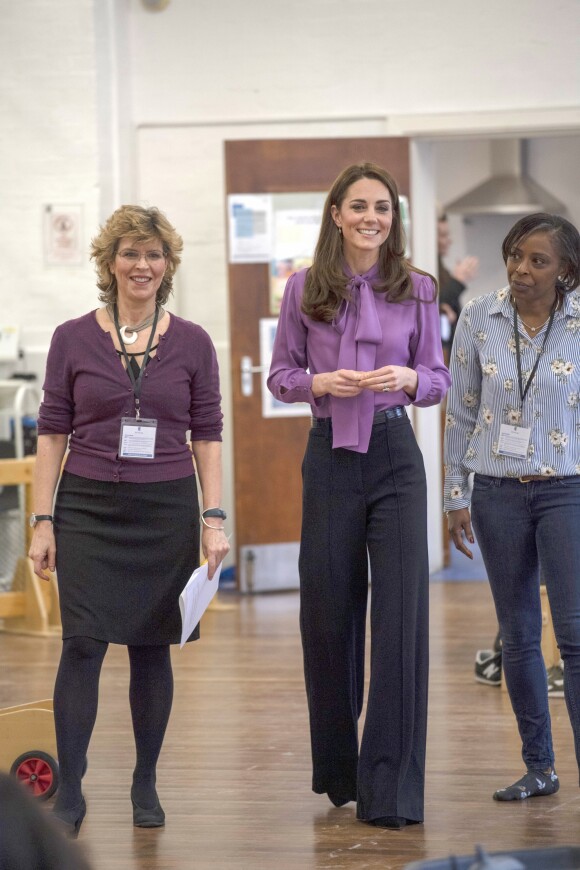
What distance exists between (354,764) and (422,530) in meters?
0.63

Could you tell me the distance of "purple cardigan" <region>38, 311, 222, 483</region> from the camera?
3018 mm

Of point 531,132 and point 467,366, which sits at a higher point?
point 531,132

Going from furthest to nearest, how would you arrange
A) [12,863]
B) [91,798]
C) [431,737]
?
[431,737] < [91,798] < [12,863]

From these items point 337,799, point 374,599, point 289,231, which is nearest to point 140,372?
point 374,599

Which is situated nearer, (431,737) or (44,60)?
(431,737)

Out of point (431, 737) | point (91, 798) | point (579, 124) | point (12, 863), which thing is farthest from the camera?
point (579, 124)

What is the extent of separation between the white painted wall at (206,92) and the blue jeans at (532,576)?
386 cm

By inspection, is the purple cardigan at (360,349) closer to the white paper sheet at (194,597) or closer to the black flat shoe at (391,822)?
the white paper sheet at (194,597)

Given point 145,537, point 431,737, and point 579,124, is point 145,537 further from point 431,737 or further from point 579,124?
point 579,124

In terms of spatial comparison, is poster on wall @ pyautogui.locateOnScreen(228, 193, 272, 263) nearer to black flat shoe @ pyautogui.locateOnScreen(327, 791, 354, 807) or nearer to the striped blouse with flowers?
the striped blouse with flowers

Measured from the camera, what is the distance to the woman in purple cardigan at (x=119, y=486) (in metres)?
3.00

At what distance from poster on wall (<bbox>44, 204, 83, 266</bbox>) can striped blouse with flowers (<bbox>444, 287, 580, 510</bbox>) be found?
404 centimetres

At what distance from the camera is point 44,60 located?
22.6 feet

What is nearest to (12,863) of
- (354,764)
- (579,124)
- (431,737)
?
(354,764)
